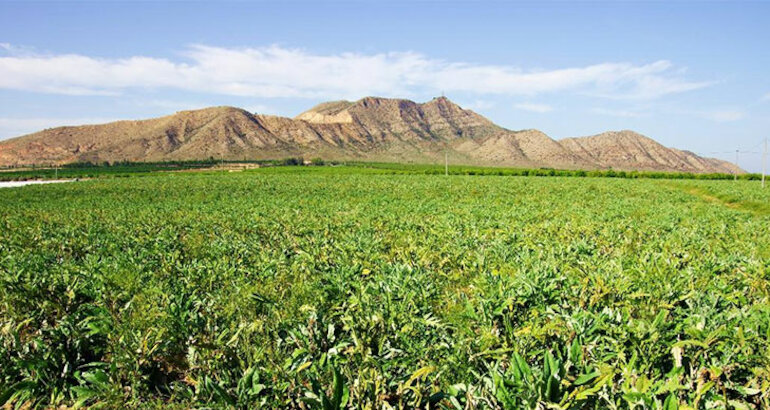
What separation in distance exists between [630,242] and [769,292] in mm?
4684

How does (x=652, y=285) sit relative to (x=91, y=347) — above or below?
above

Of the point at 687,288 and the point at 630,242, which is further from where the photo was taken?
the point at 630,242

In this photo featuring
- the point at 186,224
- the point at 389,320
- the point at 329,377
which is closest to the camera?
the point at 329,377

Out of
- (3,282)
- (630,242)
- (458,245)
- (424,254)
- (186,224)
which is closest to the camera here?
(3,282)

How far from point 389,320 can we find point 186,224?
1239 centimetres

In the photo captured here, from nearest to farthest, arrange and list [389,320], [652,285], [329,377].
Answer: [329,377] → [389,320] → [652,285]

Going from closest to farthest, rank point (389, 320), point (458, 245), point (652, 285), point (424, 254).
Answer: point (389, 320) < point (652, 285) < point (424, 254) < point (458, 245)

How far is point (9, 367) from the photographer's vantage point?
13.0ft

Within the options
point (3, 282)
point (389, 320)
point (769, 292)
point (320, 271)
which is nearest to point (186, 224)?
point (3, 282)

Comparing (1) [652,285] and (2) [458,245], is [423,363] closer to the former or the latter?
(1) [652,285]

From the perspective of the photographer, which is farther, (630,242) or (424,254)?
(630,242)

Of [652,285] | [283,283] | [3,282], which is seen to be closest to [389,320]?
[283,283]

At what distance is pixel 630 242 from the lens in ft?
33.9

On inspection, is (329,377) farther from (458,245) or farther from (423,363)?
(458,245)
